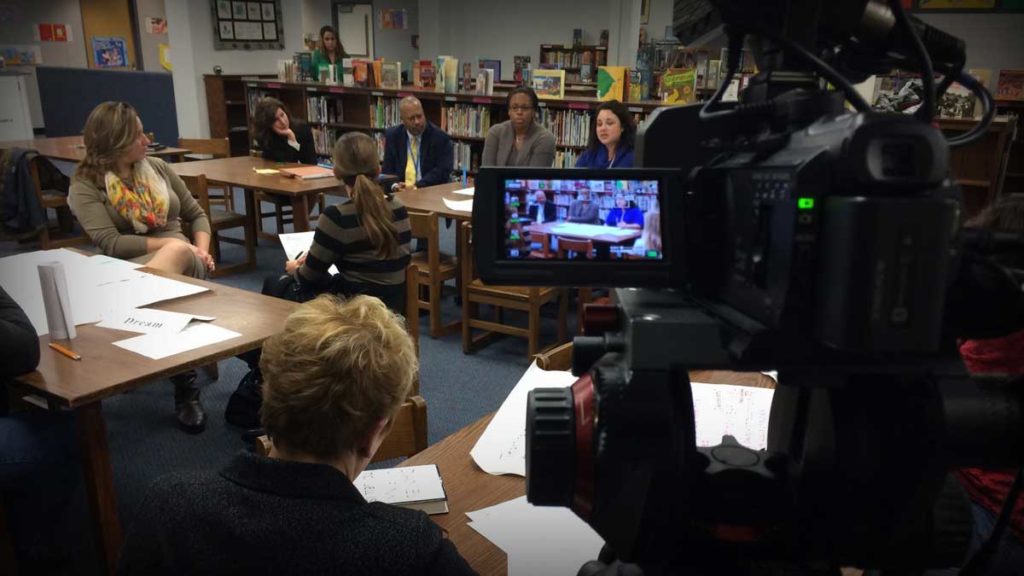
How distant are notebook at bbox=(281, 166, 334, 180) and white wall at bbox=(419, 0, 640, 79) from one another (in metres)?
5.19

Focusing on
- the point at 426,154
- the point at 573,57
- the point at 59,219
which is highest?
the point at 573,57

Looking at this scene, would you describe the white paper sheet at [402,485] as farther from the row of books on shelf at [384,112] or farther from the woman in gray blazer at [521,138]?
the row of books on shelf at [384,112]

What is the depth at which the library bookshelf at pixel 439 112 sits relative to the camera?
19.9 ft

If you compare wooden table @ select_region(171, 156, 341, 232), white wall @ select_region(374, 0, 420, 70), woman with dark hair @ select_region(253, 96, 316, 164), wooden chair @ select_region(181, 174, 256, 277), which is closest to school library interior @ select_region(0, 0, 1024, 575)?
wooden table @ select_region(171, 156, 341, 232)

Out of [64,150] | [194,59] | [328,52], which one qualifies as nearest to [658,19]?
[328,52]

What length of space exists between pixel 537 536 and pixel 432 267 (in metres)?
2.76

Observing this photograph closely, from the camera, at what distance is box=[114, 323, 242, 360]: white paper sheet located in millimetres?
1937

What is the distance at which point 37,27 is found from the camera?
35.5ft

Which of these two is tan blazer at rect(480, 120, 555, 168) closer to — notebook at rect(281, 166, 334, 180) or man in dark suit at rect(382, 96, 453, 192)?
man in dark suit at rect(382, 96, 453, 192)

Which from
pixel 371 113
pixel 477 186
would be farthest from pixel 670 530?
pixel 371 113

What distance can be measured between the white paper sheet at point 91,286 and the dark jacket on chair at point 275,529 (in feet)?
4.56

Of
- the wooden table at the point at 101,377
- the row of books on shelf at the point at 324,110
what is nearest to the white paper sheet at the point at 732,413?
the wooden table at the point at 101,377

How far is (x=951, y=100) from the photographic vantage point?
5293mm

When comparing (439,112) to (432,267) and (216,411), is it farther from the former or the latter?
(216,411)
